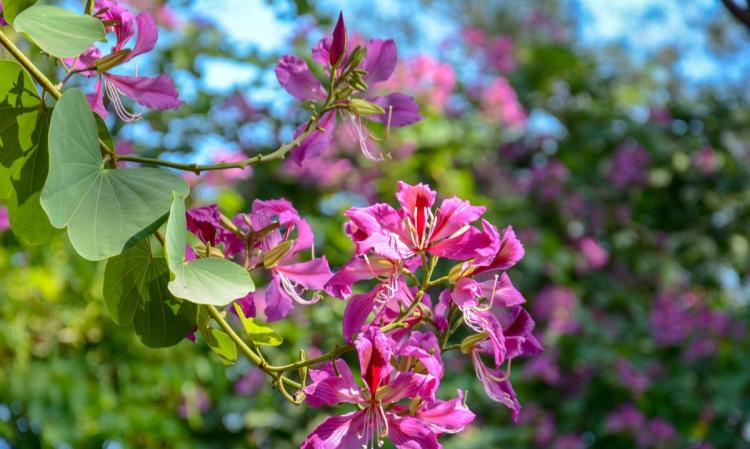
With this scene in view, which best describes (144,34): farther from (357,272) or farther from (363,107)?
(357,272)

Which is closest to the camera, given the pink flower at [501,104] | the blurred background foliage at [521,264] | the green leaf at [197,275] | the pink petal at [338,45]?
A: the green leaf at [197,275]

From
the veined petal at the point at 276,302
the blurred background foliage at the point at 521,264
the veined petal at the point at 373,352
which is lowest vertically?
the blurred background foliage at the point at 521,264

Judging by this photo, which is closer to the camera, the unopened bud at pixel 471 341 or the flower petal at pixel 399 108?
the unopened bud at pixel 471 341

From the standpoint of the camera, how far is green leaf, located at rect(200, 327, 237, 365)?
80cm

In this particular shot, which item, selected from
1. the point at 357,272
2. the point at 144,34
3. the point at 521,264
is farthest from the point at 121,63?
the point at 521,264

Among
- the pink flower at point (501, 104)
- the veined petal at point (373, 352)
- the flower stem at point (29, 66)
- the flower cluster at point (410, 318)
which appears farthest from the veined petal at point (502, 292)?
the pink flower at point (501, 104)

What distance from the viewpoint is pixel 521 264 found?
3865mm

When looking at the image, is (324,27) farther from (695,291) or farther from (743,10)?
(695,291)

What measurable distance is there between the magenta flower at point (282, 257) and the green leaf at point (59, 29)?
0.65ft

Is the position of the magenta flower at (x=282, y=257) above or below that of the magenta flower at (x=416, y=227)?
below

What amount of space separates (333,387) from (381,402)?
4cm

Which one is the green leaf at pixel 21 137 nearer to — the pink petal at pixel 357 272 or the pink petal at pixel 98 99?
the pink petal at pixel 98 99

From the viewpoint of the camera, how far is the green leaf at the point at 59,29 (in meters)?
0.73

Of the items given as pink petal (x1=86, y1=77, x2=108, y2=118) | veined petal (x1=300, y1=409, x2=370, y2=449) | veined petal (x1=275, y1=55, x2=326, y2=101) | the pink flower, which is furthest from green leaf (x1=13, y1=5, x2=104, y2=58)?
the pink flower
